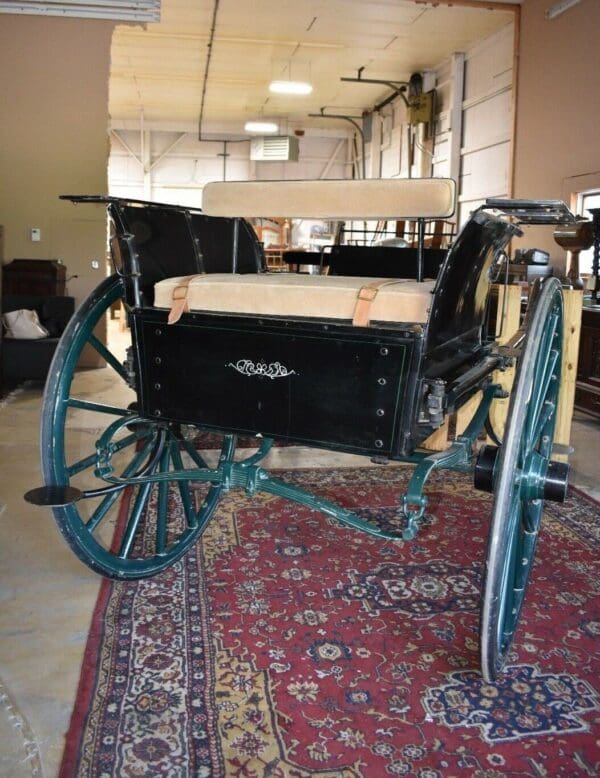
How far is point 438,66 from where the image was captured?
33.1ft

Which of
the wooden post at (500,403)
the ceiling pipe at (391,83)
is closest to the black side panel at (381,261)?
the wooden post at (500,403)

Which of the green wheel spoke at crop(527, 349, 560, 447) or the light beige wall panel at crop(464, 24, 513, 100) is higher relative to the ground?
the light beige wall panel at crop(464, 24, 513, 100)

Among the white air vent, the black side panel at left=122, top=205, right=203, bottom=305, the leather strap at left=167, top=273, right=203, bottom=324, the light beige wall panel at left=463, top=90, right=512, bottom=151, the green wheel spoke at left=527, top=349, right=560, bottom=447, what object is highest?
the white air vent

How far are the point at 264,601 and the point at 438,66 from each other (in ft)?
30.7

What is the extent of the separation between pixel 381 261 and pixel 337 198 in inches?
123

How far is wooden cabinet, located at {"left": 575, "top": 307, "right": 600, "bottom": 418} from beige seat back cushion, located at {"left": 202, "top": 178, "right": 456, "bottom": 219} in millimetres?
3452

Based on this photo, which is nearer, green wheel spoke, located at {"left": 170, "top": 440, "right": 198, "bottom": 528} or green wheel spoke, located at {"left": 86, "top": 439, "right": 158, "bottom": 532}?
green wheel spoke, located at {"left": 86, "top": 439, "right": 158, "bottom": 532}

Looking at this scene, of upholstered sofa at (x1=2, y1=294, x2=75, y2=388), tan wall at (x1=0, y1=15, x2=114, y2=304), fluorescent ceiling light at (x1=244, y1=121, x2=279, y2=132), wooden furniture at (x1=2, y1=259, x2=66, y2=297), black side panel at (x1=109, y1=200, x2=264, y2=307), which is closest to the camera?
black side panel at (x1=109, y1=200, x2=264, y2=307)

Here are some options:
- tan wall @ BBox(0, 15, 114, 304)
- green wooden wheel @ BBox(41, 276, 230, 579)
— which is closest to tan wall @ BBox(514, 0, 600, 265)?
tan wall @ BBox(0, 15, 114, 304)

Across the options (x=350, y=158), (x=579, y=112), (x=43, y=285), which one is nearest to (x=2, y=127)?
(x=43, y=285)

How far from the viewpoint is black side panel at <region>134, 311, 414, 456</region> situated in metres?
1.81

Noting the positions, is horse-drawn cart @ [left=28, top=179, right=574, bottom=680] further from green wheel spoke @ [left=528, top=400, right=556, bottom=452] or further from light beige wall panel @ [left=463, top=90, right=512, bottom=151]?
light beige wall panel @ [left=463, top=90, right=512, bottom=151]

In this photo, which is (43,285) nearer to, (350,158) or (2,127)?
(2,127)

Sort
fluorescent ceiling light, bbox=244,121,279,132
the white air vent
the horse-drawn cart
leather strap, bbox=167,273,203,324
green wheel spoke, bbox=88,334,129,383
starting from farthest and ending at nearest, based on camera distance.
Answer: the white air vent → fluorescent ceiling light, bbox=244,121,279,132 → green wheel spoke, bbox=88,334,129,383 → leather strap, bbox=167,273,203,324 → the horse-drawn cart
